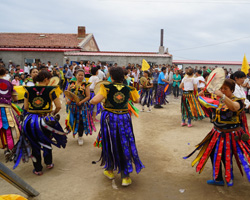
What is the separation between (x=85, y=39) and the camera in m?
25.4

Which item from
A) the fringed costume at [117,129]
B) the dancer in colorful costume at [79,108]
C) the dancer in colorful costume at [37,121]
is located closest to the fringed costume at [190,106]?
the dancer in colorful costume at [79,108]

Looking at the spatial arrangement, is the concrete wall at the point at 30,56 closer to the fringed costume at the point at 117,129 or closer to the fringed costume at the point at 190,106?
the fringed costume at the point at 190,106

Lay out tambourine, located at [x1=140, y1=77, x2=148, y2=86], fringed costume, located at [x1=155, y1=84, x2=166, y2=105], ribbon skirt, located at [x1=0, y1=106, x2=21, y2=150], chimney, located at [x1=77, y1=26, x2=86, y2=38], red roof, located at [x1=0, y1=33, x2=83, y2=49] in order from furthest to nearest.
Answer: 1. chimney, located at [x1=77, y1=26, x2=86, y2=38]
2. red roof, located at [x1=0, y1=33, x2=83, y2=49]
3. fringed costume, located at [x1=155, y1=84, x2=166, y2=105]
4. tambourine, located at [x1=140, y1=77, x2=148, y2=86]
5. ribbon skirt, located at [x1=0, y1=106, x2=21, y2=150]

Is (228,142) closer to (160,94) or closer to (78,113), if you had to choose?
(78,113)

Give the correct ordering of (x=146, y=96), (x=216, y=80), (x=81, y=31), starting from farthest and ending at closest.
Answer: (x=81, y=31), (x=146, y=96), (x=216, y=80)

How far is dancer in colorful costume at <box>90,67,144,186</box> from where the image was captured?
11.8ft

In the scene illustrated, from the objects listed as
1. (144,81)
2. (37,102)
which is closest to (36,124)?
(37,102)

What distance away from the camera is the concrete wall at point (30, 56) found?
21.2m

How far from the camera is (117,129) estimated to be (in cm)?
362

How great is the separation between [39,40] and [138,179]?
23765 millimetres

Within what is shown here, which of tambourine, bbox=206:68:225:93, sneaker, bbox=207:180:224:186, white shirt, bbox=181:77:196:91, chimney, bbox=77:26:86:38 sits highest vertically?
chimney, bbox=77:26:86:38

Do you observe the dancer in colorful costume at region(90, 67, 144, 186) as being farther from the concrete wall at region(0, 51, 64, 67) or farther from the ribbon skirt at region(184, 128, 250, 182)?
the concrete wall at region(0, 51, 64, 67)

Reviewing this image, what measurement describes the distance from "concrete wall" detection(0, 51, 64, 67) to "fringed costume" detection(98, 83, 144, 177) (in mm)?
18552

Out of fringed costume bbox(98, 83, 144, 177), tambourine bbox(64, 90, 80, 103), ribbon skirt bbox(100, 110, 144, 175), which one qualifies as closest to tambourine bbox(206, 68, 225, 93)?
fringed costume bbox(98, 83, 144, 177)
